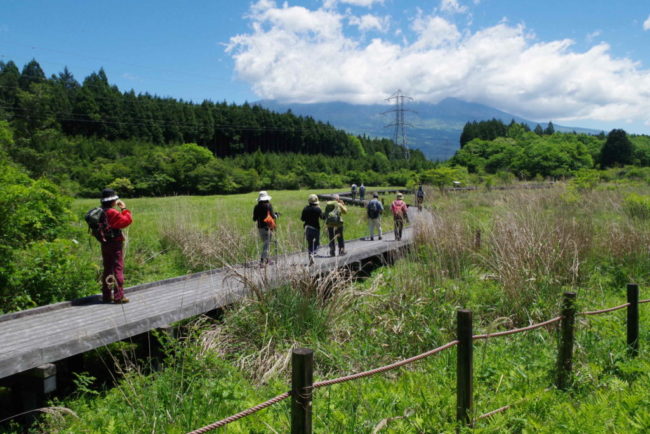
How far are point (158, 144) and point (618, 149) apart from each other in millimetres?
64806

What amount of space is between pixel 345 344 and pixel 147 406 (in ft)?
7.40

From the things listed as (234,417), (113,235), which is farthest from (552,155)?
(234,417)

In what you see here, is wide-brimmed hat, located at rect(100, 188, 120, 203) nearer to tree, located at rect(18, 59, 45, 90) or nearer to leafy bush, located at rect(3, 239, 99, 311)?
leafy bush, located at rect(3, 239, 99, 311)

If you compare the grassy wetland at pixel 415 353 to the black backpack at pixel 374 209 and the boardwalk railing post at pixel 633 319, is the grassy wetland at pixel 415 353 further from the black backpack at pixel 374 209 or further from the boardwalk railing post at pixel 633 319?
the black backpack at pixel 374 209

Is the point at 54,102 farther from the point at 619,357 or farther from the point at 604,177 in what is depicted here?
the point at 619,357

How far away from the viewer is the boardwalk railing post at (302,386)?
2208 mm

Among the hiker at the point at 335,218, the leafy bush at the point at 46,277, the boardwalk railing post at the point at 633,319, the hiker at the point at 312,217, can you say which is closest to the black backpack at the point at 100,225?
the leafy bush at the point at 46,277

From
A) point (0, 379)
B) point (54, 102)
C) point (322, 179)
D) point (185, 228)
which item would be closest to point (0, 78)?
point (54, 102)

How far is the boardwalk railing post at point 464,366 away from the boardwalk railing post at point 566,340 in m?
1.22

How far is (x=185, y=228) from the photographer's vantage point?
11.8 m

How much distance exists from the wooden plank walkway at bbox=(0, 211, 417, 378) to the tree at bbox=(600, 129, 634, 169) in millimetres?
67153

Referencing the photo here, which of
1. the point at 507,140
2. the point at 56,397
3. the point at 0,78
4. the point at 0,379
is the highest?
the point at 0,78

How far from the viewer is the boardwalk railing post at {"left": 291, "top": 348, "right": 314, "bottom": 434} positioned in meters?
2.21

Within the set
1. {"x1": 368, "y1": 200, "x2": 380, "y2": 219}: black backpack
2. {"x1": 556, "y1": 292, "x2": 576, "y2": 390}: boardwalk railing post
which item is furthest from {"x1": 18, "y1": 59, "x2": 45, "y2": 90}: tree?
{"x1": 556, "y1": 292, "x2": 576, "y2": 390}: boardwalk railing post
